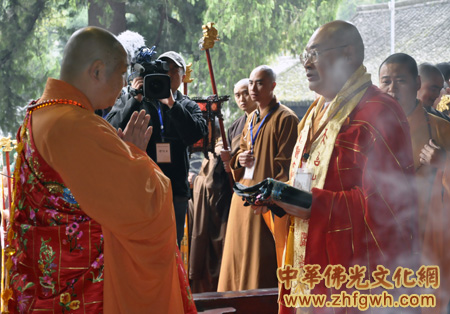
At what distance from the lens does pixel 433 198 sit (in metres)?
2.87

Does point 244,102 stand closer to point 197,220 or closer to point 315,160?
point 197,220

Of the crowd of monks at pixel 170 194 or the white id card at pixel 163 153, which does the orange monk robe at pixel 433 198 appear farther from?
the white id card at pixel 163 153

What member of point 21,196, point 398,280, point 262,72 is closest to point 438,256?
point 398,280

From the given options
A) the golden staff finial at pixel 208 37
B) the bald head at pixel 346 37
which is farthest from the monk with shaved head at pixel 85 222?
the golden staff finial at pixel 208 37

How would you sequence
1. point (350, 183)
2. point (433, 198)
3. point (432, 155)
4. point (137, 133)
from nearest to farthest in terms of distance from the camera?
point (137, 133), point (350, 183), point (432, 155), point (433, 198)

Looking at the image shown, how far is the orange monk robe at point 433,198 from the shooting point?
111 inches

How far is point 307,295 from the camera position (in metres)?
2.15

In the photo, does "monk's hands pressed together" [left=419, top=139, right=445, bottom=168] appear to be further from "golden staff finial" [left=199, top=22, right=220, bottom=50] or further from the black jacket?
"golden staff finial" [left=199, top=22, right=220, bottom=50]

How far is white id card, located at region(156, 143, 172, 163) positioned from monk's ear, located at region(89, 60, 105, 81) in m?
1.36

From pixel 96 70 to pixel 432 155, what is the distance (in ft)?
5.49

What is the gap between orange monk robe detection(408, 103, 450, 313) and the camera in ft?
9.21

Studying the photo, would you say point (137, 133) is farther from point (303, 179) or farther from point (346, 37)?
point (346, 37)

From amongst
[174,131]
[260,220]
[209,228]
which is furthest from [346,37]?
[209,228]

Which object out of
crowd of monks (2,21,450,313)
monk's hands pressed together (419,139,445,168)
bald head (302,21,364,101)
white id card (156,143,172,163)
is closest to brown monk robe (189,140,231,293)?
white id card (156,143,172,163)
